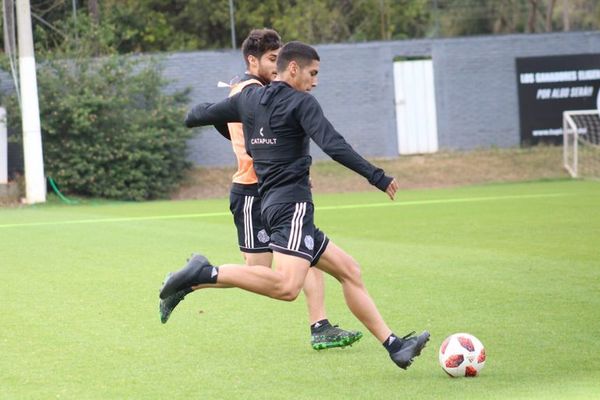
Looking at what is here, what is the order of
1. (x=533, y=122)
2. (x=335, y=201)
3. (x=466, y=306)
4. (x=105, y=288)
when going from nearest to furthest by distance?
1. (x=466, y=306)
2. (x=105, y=288)
3. (x=335, y=201)
4. (x=533, y=122)

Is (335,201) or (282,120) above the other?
(282,120)

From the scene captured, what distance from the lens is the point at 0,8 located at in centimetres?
3272

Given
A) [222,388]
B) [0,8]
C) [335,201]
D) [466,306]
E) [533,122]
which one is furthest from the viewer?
[0,8]

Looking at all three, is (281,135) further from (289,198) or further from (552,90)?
(552,90)

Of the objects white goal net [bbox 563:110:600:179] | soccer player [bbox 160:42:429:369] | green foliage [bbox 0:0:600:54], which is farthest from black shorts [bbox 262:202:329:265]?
green foliage [bbox 0:0:600:54]

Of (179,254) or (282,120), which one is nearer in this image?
(282,120)

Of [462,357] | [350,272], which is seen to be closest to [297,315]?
[350,272]

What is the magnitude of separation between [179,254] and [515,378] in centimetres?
787

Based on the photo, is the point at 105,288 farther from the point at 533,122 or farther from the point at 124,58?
the point at 533,122

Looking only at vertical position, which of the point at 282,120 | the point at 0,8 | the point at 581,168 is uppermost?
the point at 0,8

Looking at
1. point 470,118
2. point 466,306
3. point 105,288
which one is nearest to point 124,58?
point 470,118

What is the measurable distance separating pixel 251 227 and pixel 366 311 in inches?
54.1

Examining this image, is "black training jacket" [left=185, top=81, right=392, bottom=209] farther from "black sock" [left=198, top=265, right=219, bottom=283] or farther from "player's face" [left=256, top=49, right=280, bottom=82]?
"player's face" [left=256, top=49, right=280, bottom=82]

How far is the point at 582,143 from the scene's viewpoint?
30.3 metres
